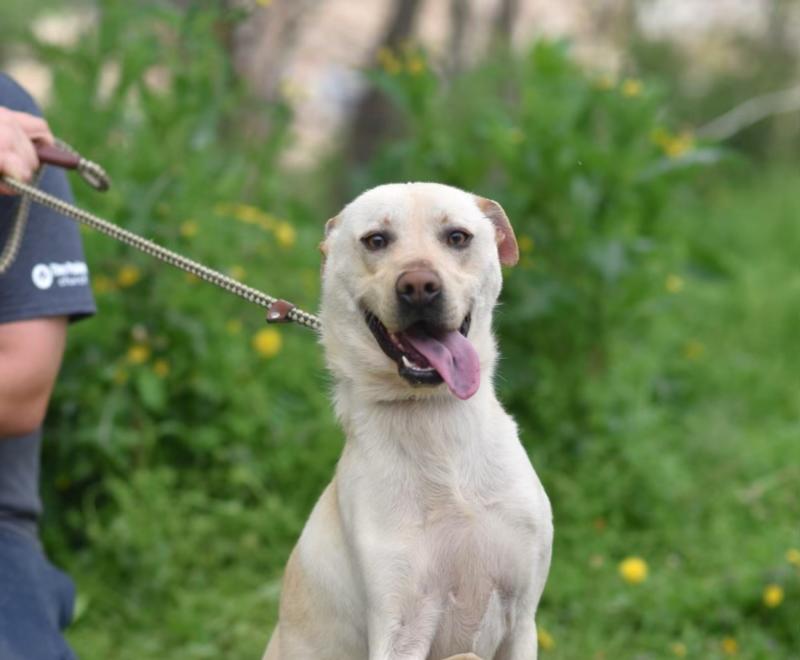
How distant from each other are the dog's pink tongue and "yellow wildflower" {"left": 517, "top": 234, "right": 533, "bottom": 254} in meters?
2.24

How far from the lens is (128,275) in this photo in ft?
13.4

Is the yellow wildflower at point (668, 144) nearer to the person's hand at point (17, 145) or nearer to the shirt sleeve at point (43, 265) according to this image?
the shirt sleeve at point (43, 265)

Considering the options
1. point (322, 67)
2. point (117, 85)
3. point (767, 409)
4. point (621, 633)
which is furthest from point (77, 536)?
point (322, 67)

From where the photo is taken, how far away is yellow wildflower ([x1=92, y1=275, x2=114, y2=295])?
13.3 ft

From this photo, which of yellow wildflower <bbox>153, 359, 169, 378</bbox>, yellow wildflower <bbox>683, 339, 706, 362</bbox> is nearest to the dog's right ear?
yellow wildflower <bbox>153, 359, 169, 378</bbox>

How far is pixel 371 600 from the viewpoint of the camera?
2297 millimetres

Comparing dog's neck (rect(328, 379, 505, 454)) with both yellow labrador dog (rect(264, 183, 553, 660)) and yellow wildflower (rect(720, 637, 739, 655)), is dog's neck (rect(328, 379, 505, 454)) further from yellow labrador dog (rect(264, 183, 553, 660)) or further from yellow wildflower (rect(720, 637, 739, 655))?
yellow wildflower (rect(720, 637, 739, 655))

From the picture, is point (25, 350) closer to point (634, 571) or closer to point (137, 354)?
point (137, 354)

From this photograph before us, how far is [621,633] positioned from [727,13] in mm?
7602

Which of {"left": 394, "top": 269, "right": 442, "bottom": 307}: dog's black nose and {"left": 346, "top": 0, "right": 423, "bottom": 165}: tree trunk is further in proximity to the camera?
{"left": 346, "top": 0, "right": 423, "bottom": 165}: tree trunk

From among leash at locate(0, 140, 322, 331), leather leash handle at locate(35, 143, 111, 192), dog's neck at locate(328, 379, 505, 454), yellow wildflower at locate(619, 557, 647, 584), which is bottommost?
yellow wildflower at locate(619, 557, 647, 584)

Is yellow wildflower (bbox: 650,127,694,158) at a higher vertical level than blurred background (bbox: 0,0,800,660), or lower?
higher

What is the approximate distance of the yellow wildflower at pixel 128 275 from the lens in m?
4.08

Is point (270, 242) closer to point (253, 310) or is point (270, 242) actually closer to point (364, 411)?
point (253, 310)
